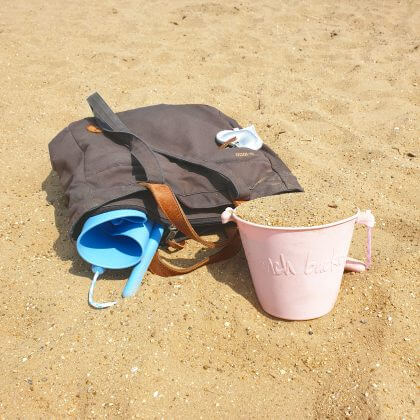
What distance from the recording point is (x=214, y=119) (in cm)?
235

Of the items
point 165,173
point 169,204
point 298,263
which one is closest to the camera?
point 298,263

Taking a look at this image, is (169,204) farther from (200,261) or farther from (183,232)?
(200,261)

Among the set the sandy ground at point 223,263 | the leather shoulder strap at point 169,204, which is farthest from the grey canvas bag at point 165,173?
the sandy ground at point 223,263

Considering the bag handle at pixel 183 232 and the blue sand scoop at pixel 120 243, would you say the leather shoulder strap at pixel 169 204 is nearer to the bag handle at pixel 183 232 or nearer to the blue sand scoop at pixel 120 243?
the bag handle at pixel 183 232

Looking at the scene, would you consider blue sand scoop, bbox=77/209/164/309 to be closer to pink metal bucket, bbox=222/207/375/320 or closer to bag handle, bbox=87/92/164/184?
bag handle, bbox=87/92/164/184

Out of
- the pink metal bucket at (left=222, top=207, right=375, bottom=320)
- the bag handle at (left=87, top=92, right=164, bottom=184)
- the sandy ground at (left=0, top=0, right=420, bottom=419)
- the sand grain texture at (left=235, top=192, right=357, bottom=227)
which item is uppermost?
the sand grain texture at (left=235, top=192, right=357, bottom=227)

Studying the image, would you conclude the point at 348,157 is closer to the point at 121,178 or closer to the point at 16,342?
the point at 121,178

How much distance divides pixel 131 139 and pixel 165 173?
0.20m

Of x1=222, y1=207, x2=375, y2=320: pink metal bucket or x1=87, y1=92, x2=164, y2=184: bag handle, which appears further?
x1=87, y1=92, x2=164, y2=184: bag handle

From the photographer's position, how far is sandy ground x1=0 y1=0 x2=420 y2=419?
1.49m

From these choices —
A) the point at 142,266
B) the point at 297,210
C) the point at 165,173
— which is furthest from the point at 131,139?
the point at 297,210

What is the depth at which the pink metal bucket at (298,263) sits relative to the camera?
5.04ft

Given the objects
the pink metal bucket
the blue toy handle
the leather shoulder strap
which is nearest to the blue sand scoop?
the blue toy handle

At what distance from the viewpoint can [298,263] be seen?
5.16 feet
